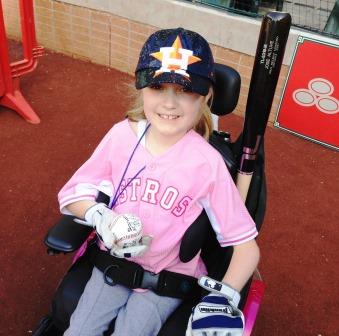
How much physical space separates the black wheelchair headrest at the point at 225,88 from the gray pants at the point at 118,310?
0.77m

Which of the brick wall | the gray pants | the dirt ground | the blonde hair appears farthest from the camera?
the brick wall

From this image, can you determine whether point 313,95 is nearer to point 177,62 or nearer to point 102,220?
point 177,62

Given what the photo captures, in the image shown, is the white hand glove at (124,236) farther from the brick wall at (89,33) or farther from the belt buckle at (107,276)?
the brick wall at (89,33)

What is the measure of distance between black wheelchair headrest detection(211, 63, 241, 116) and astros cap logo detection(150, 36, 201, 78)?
188 mm

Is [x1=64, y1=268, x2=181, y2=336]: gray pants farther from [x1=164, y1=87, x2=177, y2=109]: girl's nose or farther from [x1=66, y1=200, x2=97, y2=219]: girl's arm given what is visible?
[x1=164, y1=87, x2=177, y2=109]: girl's nose

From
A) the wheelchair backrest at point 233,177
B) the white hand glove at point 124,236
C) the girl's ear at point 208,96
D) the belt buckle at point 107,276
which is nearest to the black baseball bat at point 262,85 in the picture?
the wheelchair backrest at point 233,177

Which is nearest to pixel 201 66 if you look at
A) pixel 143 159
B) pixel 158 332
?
pixel 143 159

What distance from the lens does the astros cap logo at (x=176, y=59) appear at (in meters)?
1.48

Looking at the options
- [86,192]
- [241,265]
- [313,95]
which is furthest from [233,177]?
[313,95]

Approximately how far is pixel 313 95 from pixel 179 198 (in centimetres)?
264

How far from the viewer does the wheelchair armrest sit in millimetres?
1643

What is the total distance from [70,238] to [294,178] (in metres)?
2.35

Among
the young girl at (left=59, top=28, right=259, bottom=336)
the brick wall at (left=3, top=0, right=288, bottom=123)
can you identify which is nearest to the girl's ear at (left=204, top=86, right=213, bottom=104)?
the young girl at (left=59, top=28, right=259, bottom=336)

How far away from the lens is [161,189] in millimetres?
1658
